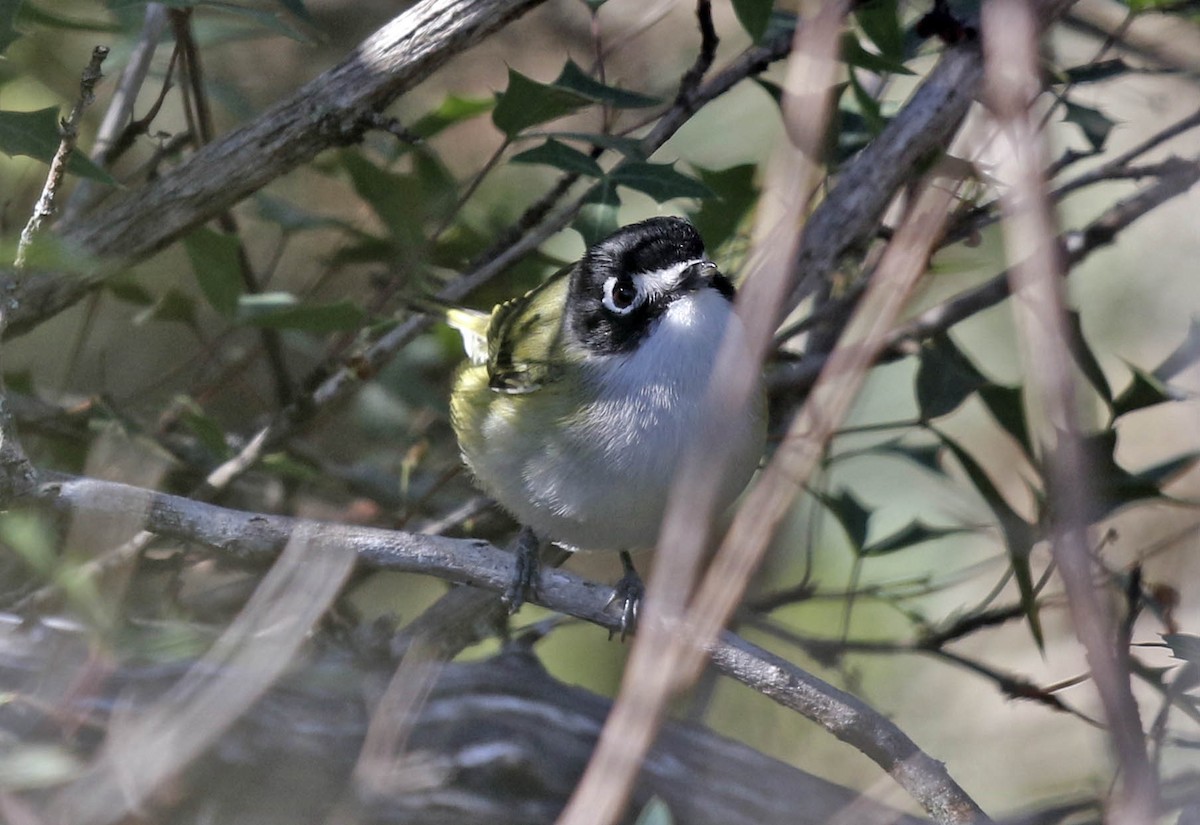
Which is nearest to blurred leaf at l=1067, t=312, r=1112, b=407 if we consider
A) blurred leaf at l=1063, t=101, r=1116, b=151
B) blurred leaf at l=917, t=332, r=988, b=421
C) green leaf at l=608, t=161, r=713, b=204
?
blurred leaf at l=917, t=332, r=988, b=421

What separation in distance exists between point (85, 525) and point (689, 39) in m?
3.88

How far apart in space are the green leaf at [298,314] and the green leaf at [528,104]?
25.5 inches

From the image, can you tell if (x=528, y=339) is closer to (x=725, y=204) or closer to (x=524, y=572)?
(x=725, y=204)

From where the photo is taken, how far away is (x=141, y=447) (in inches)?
139

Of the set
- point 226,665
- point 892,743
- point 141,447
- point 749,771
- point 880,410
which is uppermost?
point 880,410

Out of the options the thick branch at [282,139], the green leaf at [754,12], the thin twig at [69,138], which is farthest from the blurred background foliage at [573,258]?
the thin twig at [69,138]

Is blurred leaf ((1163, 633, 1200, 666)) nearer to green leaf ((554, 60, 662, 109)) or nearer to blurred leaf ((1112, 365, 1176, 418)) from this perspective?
blurred leaf ((1112, 365, 1176, 418))

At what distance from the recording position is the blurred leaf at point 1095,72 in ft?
10.2

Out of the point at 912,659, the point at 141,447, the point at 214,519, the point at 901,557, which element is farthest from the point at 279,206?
the point at 912,659

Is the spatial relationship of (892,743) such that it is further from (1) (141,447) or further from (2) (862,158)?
(1) (141,447)

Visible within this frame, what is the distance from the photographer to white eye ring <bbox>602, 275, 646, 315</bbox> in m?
3.00

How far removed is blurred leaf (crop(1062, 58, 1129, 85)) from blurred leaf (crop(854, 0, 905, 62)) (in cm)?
49

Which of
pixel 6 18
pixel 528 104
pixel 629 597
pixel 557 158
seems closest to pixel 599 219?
pixel 557 158

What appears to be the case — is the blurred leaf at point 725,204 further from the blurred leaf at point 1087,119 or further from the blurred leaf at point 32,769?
the blurred leaf at point 32,769
